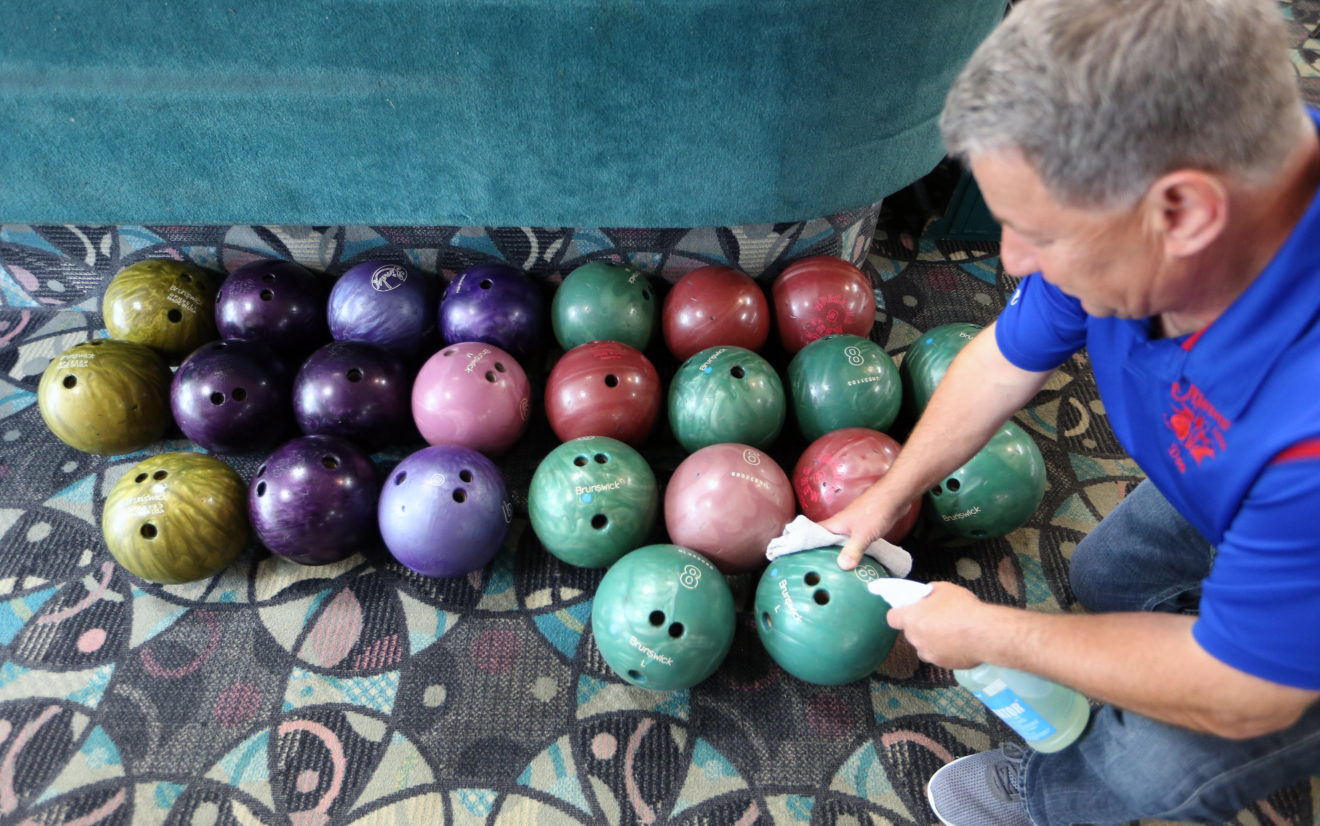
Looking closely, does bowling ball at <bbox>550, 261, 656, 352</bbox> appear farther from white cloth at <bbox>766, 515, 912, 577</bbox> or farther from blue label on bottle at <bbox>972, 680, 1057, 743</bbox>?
blue label on bottle at <bbox>972, 680, 1057, 743</bbox>

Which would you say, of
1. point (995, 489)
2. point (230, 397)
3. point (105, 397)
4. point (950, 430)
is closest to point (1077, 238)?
point (950, 430)

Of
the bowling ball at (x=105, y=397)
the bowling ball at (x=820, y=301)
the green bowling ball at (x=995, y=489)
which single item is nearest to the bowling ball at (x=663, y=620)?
the green bowling ball at (x=995, y=489)

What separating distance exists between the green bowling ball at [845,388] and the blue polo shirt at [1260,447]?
0.79m

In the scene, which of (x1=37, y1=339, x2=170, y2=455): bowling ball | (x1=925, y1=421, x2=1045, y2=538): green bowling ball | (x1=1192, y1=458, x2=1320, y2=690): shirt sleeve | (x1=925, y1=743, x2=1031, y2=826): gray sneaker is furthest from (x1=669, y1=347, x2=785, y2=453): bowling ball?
(x1=37, y1=339, x2=170, y2=455): bowling ball

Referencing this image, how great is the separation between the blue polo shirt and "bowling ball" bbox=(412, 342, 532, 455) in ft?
4.38

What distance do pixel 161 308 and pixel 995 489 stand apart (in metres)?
2.21

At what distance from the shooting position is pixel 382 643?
5.46 ft

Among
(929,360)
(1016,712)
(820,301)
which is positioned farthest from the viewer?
(820,301)

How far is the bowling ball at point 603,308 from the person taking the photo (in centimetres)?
202

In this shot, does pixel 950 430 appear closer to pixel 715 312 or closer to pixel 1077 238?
pixel 1077 238

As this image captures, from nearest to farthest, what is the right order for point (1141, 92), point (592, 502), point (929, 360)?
point (1141, 92)
point (592, 502)
point (929, 360)

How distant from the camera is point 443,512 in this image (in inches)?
64.3

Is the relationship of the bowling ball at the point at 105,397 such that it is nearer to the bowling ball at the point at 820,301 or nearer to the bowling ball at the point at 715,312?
the bowling ball at the point at 715,312

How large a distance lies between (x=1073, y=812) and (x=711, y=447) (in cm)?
95
